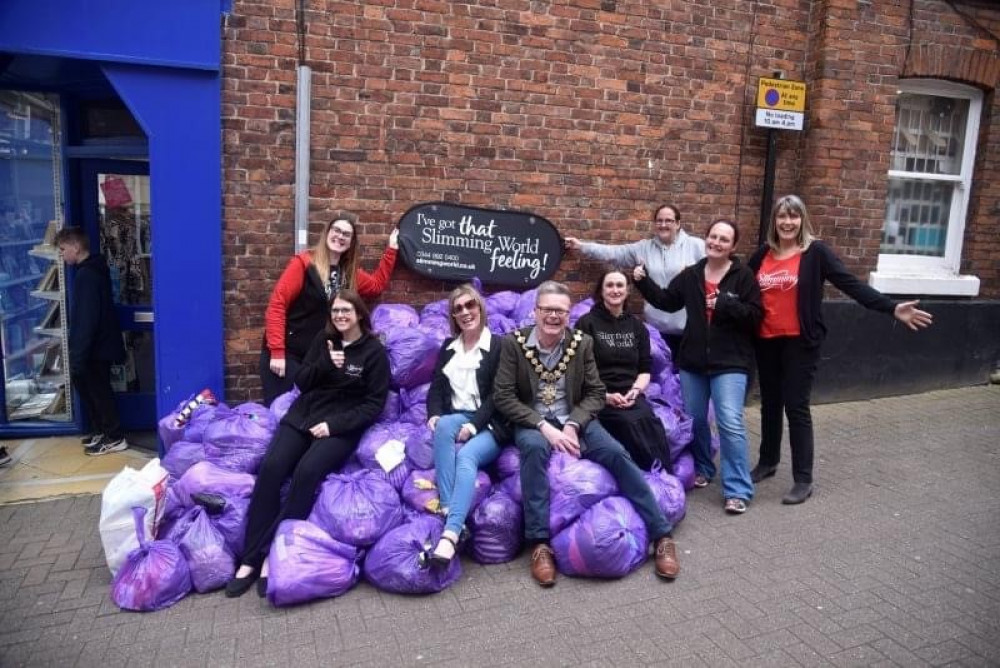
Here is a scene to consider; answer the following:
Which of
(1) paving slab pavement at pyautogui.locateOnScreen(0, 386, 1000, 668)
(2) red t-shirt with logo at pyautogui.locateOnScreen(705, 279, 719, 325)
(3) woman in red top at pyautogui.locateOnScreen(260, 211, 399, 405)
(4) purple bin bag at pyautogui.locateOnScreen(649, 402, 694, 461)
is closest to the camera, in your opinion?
(1) paving slab pavement at pyautogui.locateOnScreen(0, 386, 1000, 668)

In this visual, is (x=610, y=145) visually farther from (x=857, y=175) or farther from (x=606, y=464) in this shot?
(x=606, y=464)

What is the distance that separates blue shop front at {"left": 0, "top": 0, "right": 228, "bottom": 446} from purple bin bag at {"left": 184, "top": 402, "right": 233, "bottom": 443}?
0.60 metres

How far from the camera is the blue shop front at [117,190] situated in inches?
186

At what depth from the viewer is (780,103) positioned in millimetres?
6352

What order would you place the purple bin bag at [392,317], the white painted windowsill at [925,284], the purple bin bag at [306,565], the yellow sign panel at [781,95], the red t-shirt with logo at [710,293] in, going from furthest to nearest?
the white painted windowsill at [925,284] → the yellow sign panel at [781,95] → the purple bin bag at [392,317] → the red t-shirt with logo at [710,293] → the purple bin bag at [306,565]

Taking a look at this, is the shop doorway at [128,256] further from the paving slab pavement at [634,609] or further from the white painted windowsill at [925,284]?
the white painted windowsill at [925,284]

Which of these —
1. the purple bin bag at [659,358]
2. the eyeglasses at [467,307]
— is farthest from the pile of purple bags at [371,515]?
the eyeglasses at [467,307]

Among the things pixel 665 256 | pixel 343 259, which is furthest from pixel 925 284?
pixel 343 259

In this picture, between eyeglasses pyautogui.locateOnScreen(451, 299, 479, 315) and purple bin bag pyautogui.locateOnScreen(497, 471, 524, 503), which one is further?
eyeglasses pyautogui.locateOnScreen(451, 299, 479, 315)

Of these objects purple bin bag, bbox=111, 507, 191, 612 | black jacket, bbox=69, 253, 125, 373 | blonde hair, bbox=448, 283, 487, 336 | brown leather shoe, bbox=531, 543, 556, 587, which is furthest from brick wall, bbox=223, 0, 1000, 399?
brown leather shoe, bbox=531, 543, 556, 587

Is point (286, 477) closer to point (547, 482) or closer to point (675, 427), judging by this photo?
point (547, 482)

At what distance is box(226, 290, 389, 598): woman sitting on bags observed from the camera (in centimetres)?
392

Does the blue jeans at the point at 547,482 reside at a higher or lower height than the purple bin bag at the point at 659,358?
lower

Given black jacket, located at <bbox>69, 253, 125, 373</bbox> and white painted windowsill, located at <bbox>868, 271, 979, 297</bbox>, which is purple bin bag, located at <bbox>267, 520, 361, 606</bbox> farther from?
white painted windowsill, located at <bbox>868, 271, 979, 297</bbox>
